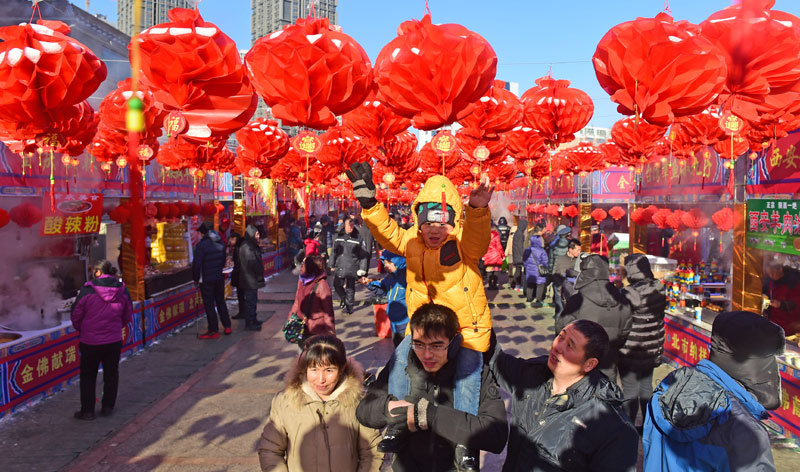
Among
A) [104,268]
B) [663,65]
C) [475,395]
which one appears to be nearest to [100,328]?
[104,268]

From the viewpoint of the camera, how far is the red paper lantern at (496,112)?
4940 millimetres

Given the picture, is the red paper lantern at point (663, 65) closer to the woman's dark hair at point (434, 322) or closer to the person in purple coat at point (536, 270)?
the woman's dark hair at point (434, 322)

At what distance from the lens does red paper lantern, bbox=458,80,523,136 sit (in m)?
4.94

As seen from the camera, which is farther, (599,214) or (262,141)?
(599,214)

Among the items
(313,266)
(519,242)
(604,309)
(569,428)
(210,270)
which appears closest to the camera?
(569,428)

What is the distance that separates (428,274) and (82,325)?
4282mm

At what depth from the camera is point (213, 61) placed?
288 centimetres

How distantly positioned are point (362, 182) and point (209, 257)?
7033mm

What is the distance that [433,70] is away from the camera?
2885 mm

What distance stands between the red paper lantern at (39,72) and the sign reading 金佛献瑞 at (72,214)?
190 inches

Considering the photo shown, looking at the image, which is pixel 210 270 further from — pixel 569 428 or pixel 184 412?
pixel 569 428

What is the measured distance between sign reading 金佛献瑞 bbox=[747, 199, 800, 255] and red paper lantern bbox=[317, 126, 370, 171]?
5.73 meters

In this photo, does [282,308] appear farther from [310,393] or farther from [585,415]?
[585,415]

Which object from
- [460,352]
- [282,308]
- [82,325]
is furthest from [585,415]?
[282,308]
